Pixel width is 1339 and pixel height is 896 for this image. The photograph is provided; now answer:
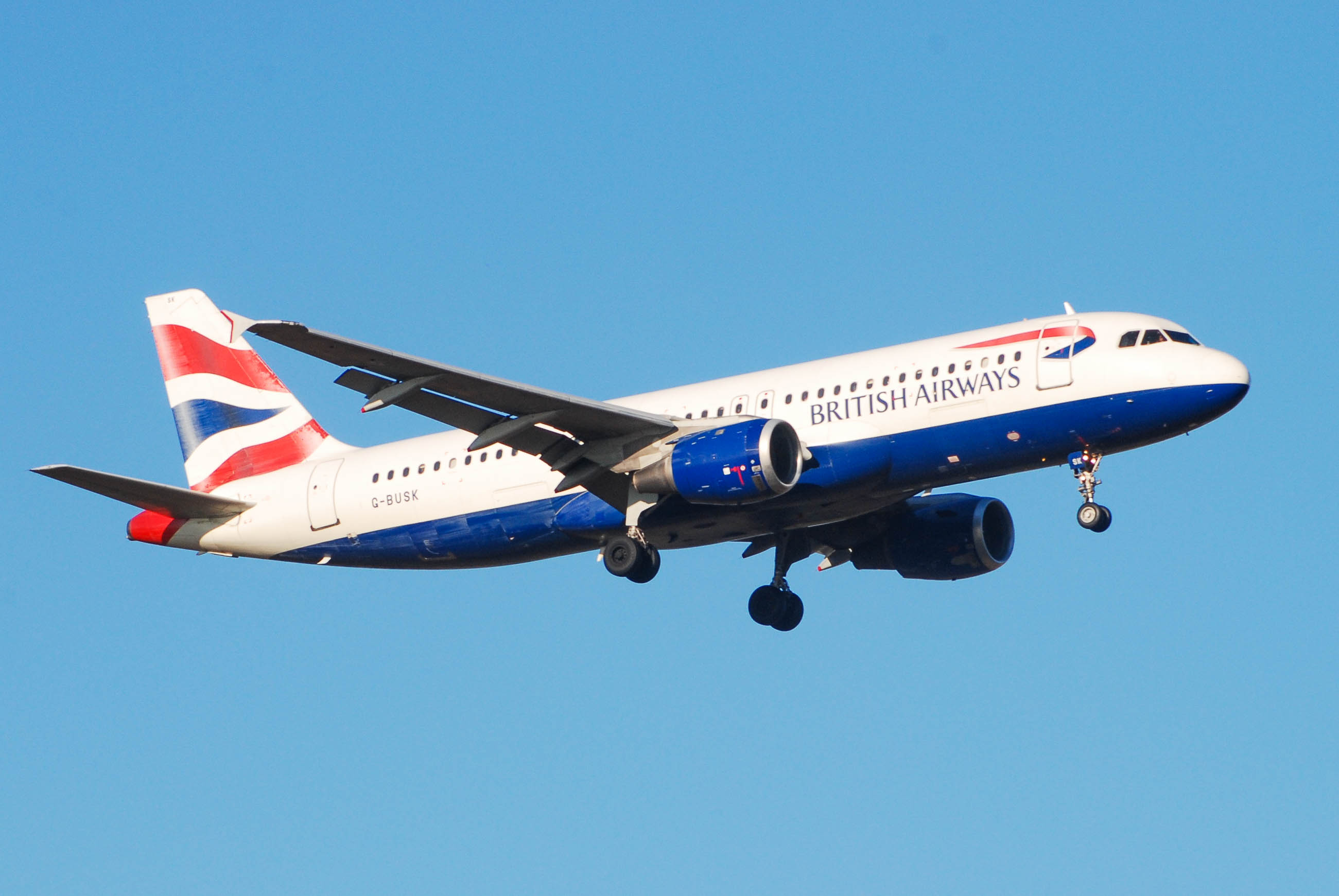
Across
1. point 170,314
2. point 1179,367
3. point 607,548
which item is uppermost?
point 170,314

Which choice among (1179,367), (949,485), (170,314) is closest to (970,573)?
(949,485)

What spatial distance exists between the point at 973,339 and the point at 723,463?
571cm

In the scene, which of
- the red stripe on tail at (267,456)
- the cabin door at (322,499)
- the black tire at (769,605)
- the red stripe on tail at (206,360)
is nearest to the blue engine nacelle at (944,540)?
the black tire at (769,605)

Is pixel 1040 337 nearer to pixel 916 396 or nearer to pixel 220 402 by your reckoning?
pixel 916 396

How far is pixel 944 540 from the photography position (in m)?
39.4

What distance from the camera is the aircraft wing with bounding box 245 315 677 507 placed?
101 feet

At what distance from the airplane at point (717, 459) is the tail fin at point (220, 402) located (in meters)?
0.09

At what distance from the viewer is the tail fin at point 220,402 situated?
4172cm

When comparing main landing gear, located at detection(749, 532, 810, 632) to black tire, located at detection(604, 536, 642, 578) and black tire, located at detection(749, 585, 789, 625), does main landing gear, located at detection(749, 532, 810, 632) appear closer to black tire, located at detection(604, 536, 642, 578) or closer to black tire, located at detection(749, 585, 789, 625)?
black tire, located at detection(749, 585, 789, 625)

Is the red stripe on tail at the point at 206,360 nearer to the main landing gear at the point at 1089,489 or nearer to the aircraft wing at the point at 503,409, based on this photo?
the aircraft wing at the point at 503,409

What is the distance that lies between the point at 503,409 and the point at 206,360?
12.7 meters

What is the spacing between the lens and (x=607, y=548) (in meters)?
35.7

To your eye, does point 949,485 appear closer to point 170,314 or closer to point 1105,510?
point 1105,510

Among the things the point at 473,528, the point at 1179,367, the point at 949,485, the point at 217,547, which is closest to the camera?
the point at 1179,367
